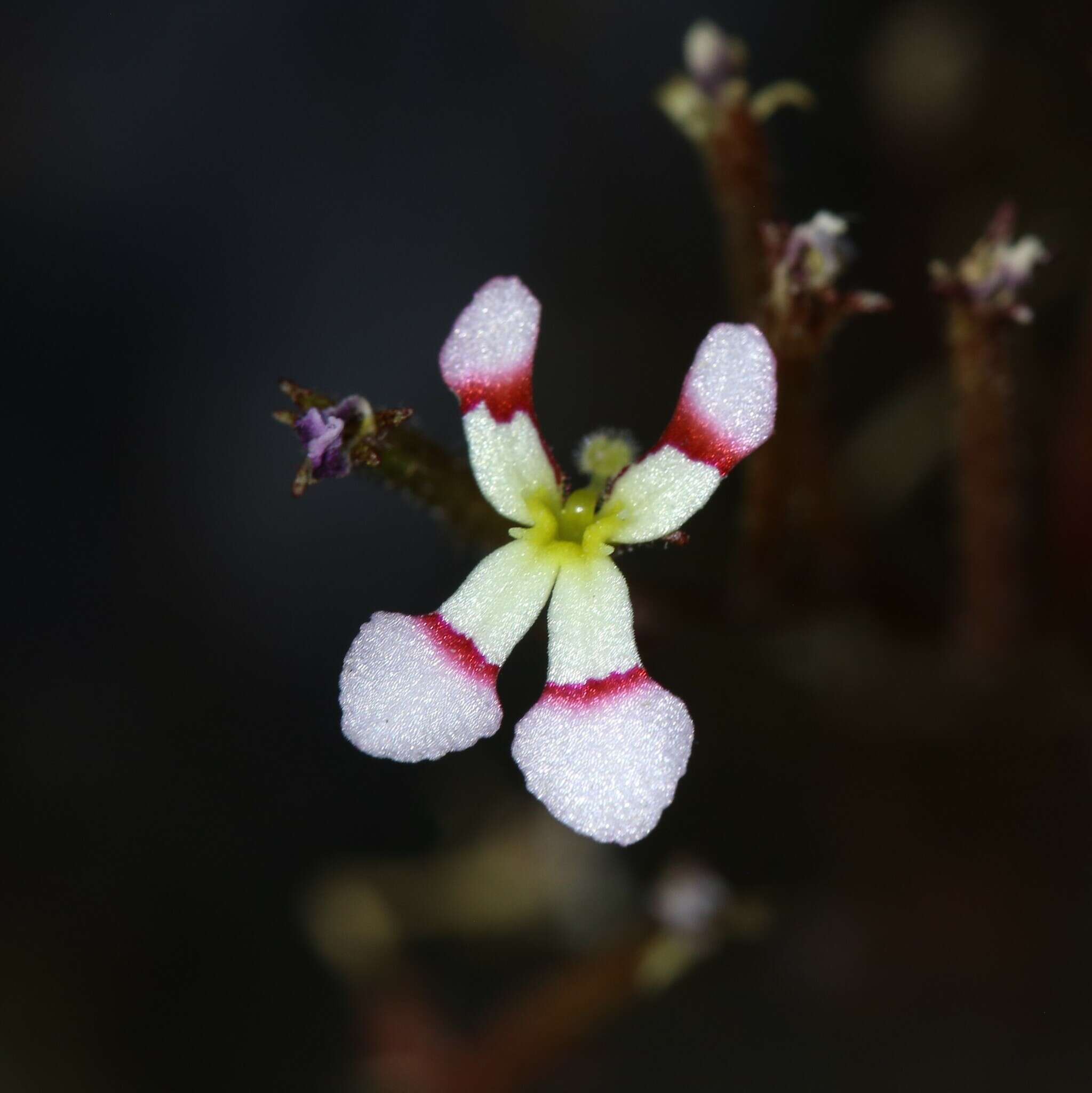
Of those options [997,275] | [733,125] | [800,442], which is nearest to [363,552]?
[800,442]

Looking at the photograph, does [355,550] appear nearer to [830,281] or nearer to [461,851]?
[461,851]

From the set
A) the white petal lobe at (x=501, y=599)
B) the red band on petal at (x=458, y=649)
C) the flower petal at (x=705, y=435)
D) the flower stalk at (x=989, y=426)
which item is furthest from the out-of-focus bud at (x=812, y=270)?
the red band on petal at (x=458, y=649)

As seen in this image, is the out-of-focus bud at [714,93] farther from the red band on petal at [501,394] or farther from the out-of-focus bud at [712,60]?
the red band on petal at [501,394]

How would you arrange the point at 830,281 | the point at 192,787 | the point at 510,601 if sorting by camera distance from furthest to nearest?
the point at 192,787 < the point at 830,281 < the point at 510,601

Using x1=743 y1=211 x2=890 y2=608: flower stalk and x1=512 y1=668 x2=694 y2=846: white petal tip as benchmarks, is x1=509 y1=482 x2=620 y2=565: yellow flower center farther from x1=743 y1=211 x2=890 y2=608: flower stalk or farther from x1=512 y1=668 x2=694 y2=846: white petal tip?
x1=743 y1=211 x2=890 y2=608: flower stalk

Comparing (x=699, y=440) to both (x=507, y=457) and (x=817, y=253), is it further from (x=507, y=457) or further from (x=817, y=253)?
(x=817, y=253)

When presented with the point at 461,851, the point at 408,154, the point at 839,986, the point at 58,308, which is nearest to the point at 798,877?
the point at 839,986

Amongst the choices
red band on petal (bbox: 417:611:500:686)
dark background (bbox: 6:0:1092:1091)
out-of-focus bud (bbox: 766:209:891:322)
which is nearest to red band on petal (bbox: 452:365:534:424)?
red band on petal (bbox: 417:611:500:686)
